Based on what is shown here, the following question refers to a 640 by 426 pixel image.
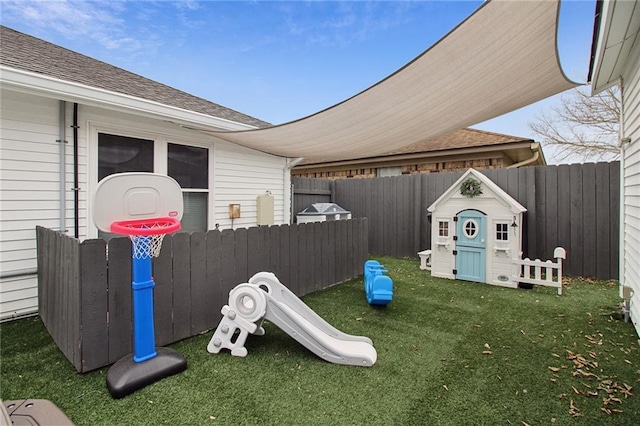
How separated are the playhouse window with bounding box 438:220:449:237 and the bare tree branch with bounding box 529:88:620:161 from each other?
10.6 metres

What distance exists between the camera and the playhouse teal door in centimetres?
518

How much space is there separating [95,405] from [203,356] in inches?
32.1

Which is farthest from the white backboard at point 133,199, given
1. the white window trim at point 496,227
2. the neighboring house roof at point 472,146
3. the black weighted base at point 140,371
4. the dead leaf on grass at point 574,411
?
the neighboring house roof at point 472,146

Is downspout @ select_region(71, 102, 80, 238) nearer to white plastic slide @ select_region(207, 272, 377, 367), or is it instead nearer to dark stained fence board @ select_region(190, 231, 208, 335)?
dark stained fence board @ select_region(190, 231, 208, 335)

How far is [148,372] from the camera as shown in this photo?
2238mm

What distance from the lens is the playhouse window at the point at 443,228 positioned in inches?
222

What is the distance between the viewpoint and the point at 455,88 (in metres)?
3.22

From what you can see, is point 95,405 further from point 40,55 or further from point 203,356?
point 40,55

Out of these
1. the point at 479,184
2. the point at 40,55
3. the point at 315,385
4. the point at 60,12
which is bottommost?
the point at 315,385

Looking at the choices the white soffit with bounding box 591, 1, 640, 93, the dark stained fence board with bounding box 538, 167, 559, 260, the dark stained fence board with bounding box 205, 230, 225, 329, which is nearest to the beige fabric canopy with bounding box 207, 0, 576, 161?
the white soffit with bounding box 591, 1, 640, 93

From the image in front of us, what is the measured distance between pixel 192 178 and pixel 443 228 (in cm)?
456

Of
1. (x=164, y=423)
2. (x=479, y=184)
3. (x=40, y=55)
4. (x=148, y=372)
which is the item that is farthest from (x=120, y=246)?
(x=479, y=184)

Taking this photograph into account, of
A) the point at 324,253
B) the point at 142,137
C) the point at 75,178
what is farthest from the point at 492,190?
the point at 75,178

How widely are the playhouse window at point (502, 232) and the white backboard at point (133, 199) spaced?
193 inches
